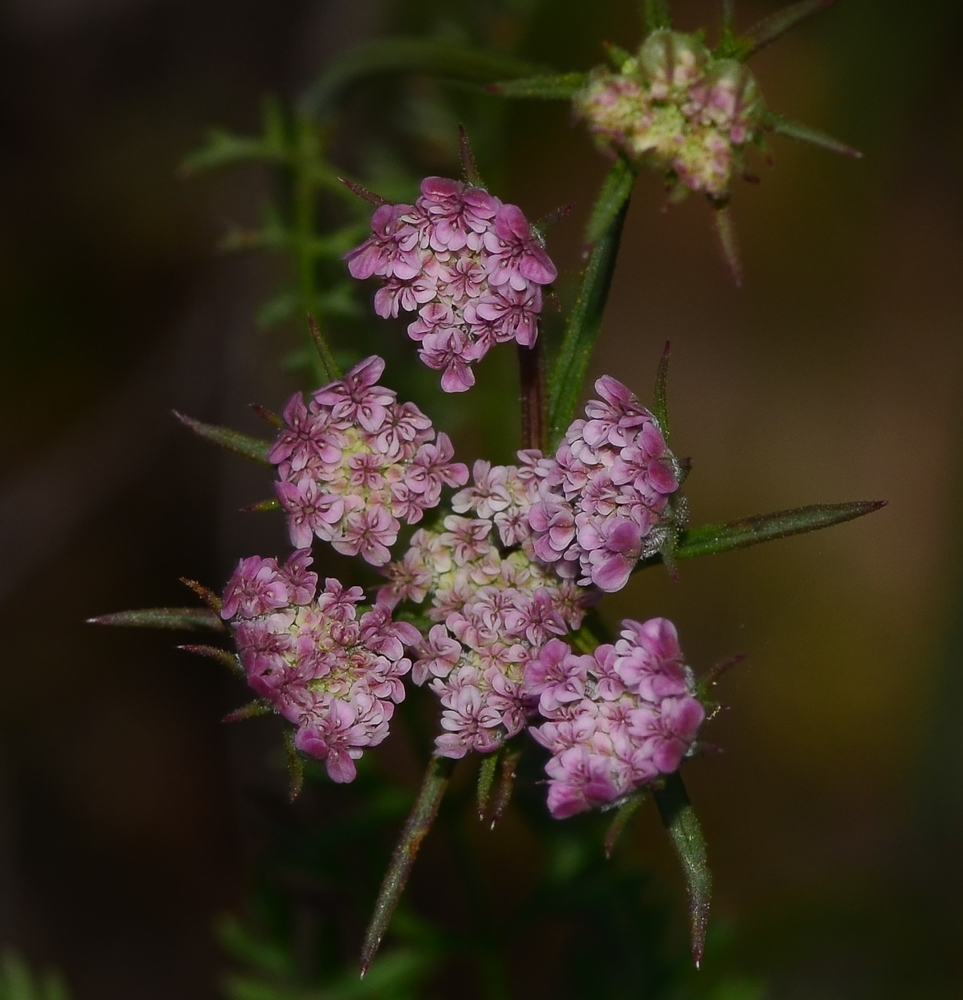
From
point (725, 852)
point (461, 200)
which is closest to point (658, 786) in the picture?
point (461, 200)

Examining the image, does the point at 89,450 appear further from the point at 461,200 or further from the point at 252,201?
the point at 461,200

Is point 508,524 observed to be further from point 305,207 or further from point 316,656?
point 305,207

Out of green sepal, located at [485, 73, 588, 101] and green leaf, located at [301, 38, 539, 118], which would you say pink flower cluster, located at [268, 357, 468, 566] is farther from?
green leaf, located at [301, 38, 539, 118]

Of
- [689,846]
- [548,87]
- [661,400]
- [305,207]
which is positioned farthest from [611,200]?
[305,207]

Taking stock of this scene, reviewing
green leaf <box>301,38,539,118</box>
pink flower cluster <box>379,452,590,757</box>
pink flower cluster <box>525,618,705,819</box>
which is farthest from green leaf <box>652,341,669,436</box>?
green leaf <box>301,38,539,118</box>

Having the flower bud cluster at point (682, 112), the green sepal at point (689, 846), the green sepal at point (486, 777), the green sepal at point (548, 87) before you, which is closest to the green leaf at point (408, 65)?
the green sepal at point (548, 87)

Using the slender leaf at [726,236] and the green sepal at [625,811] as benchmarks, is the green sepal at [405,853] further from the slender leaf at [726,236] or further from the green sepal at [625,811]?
the slender leaf at [726,236]
